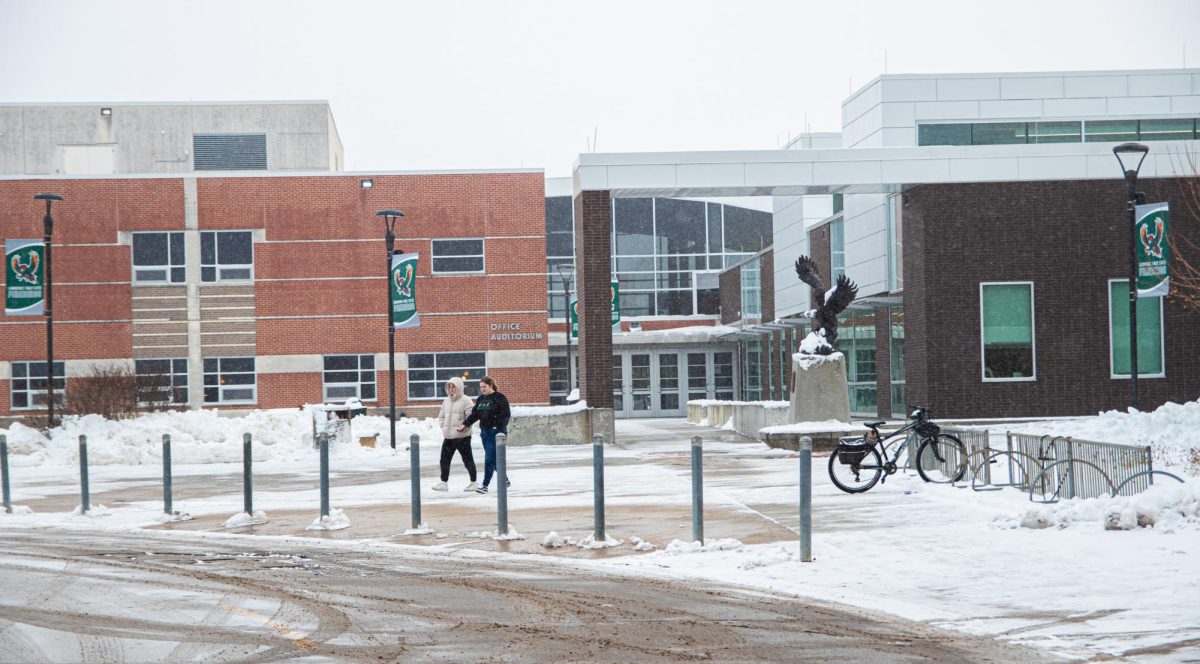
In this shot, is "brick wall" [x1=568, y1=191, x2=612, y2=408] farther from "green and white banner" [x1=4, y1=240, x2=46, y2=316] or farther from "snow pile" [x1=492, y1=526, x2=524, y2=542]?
"snow pile" [x1=492, y1=526, x2=524, y2=542]

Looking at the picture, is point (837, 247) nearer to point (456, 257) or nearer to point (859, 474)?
point (456, 257)

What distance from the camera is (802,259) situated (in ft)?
87.1

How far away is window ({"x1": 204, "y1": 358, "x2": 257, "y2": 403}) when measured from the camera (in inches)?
1794

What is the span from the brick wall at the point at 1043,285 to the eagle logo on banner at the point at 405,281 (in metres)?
12.8

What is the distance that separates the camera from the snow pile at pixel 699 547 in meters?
11.7

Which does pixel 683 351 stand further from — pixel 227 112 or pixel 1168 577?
pixel 1168 577

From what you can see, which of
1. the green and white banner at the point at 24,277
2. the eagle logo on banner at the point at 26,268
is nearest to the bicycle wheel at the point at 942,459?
the green and white banner at the point at 24,277

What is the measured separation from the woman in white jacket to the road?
6.47m

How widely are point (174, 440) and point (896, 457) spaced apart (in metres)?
18.0

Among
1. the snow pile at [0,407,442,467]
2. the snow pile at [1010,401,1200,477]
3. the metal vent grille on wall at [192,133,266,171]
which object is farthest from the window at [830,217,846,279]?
the metal vent grille on wall at [192,133,266,171]

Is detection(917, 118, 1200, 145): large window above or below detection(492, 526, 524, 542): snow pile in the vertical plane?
above

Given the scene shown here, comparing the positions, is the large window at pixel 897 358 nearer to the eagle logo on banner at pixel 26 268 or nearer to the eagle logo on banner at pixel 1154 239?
the eagle logo on banner at pixel 1154 239

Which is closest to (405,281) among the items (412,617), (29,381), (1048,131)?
(1048,131)

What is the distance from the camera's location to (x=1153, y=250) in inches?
1043
